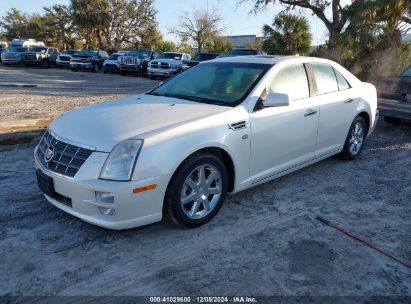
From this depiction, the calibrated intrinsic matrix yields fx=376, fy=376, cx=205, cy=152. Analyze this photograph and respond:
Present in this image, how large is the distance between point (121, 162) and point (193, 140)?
0.66 m

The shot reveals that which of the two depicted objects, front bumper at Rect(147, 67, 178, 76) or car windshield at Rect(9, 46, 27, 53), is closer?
front bumper at Rect(147, 67, 178, 76)

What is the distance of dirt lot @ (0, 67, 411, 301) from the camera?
8.96 ft

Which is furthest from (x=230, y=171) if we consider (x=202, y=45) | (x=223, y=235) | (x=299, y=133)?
(x=202, y=45)

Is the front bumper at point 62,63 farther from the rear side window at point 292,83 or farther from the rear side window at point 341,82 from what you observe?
the rear side window at point 292,83

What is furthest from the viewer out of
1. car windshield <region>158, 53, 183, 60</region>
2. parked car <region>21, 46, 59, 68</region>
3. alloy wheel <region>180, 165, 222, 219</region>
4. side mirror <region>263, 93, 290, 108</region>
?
parked car <region>21, 46, 59, 68</region>

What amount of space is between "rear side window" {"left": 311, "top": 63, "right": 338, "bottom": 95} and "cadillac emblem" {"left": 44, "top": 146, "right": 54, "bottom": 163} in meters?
3.18

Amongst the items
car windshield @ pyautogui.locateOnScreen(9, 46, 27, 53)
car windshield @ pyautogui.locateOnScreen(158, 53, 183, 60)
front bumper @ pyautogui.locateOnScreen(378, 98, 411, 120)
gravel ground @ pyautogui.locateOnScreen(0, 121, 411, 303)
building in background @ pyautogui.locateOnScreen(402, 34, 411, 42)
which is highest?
building in background @ pyautogui.locateOnScreen(402, 34, 411, 42)

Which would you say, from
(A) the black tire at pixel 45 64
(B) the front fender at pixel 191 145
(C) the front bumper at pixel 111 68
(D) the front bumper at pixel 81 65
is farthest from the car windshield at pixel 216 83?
(A) the black tire at pixel 45 64

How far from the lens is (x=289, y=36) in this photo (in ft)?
61.6

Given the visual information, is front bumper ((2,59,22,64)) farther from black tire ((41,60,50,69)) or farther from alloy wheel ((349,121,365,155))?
alloy wheel ((349,121,365,155))

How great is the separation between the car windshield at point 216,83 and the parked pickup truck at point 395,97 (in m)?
4.09

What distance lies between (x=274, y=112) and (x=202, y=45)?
1669 inches

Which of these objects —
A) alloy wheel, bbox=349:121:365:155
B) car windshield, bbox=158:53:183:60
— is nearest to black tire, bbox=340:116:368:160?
alloy wheel, bbox=349:121:365:155

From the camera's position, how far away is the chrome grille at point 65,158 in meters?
3.10
